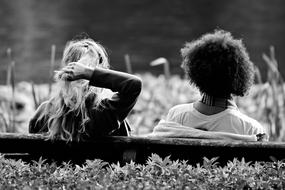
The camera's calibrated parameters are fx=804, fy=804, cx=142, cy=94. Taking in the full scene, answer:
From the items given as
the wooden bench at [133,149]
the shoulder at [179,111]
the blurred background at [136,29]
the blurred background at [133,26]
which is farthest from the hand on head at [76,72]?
the blurred background at [133,26]

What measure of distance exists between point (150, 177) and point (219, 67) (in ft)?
3.88

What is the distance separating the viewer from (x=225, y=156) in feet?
12.6

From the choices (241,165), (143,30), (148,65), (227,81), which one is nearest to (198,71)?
(227,81)

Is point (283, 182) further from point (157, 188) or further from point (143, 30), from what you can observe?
point (143, 30)

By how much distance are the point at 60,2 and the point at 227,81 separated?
17690 mm

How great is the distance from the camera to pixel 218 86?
426 centimetres

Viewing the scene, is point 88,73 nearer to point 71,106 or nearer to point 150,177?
point 71,106

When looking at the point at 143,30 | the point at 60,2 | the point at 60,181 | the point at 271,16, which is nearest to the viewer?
the point at 60,181

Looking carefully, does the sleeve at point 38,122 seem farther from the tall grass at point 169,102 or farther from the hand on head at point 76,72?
the tall grass at point 169,102

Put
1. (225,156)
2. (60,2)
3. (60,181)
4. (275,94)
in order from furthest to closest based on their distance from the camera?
(60,2) → (275,94) → (225,156) → (60,181)

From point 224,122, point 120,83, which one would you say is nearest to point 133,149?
point 120,83

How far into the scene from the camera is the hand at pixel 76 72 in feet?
12.7

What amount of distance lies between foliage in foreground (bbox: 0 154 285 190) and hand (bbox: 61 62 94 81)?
22.0 inches

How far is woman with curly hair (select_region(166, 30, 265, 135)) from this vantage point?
13.8 feet
